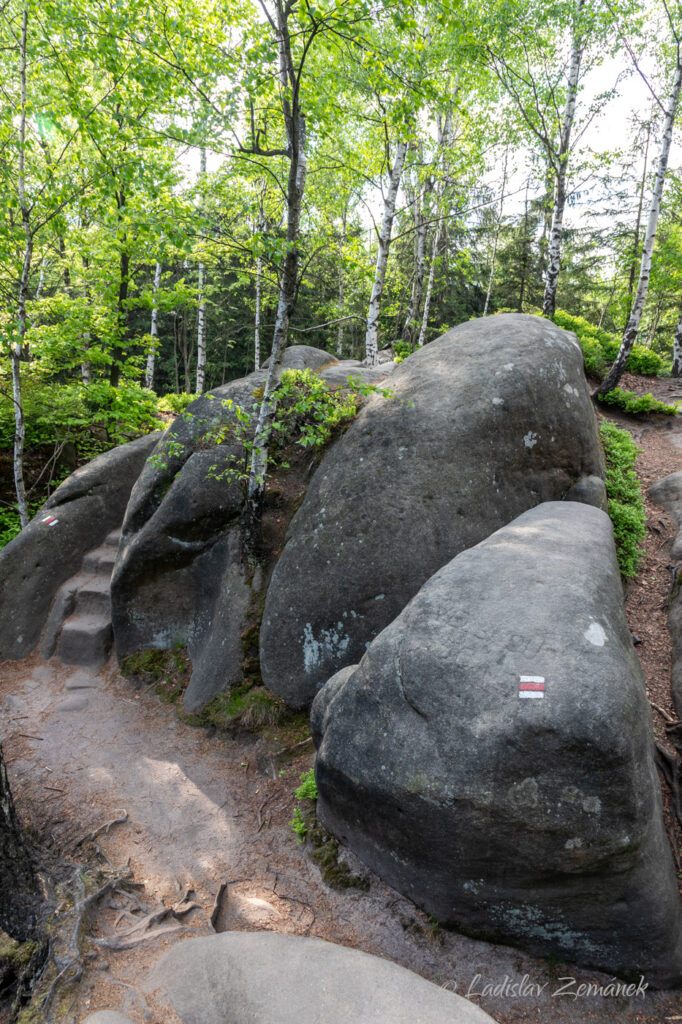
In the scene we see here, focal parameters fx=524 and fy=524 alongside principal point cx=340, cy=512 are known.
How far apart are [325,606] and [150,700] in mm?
3551

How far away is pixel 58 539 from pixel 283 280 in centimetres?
685

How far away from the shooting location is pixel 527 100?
48.2 feet

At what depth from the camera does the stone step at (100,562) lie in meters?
10.5

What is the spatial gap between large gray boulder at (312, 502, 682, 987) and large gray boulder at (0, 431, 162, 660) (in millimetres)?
7615

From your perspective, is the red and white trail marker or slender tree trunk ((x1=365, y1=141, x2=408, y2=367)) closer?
the red and white trail marker

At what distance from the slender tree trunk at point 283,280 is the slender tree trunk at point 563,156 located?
325 inches

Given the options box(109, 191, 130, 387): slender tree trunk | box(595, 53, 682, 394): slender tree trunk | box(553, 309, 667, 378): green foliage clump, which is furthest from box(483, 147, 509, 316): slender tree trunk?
box(109, 191, 130, 387): slender tree trunk

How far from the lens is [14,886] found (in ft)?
14.6

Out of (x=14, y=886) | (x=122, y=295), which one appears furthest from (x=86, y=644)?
(x=122, y=295)

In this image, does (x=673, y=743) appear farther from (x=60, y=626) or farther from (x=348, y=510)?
(x=60, y=626)

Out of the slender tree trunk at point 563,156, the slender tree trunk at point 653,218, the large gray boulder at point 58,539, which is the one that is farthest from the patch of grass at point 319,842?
the slender tree trunk at point 563,156

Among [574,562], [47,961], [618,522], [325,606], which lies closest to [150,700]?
[325,606]

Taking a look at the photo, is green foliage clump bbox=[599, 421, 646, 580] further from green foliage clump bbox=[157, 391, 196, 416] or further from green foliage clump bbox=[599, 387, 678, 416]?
green foliage clump bbox=[157, 391, 196, 416]

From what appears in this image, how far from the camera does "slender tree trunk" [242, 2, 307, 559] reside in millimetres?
6297
